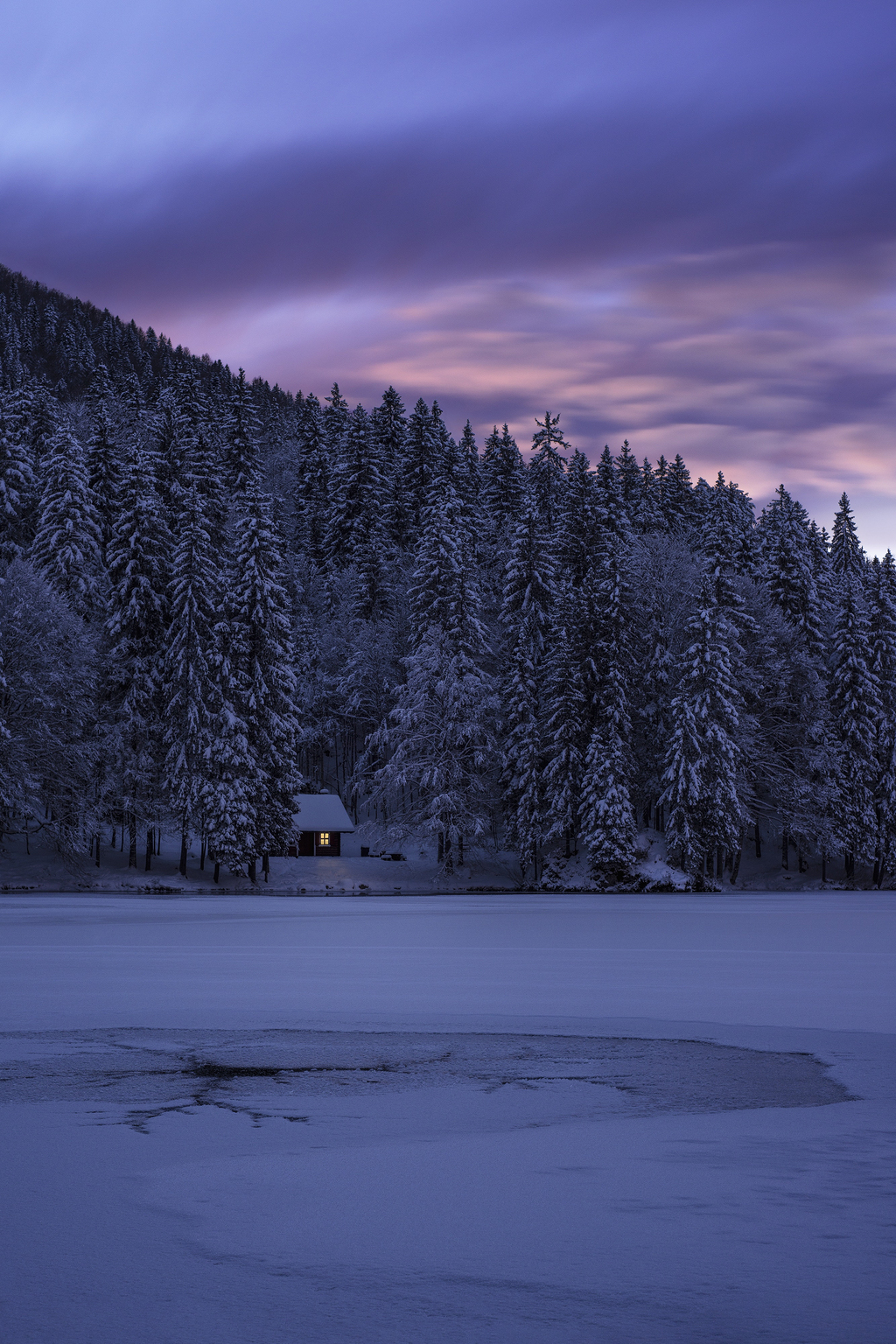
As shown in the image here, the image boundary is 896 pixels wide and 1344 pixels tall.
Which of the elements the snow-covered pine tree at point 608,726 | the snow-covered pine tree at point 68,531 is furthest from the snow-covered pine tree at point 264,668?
the snow-covered pine tree at point 608,726

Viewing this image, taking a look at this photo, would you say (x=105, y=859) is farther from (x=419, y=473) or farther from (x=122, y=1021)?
(x=122, y=1021)

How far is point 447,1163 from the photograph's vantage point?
573 centimetres

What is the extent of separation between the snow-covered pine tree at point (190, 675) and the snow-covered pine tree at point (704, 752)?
21.7 metres

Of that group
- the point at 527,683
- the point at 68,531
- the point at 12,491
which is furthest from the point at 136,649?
the point at 527,683

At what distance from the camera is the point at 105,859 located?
6594 cm

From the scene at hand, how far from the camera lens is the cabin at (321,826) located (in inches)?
3174

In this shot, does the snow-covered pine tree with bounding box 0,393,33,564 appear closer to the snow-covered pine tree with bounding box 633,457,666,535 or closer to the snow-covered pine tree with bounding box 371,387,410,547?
the snow-covered pine tree with bounding box 371,387,410,547

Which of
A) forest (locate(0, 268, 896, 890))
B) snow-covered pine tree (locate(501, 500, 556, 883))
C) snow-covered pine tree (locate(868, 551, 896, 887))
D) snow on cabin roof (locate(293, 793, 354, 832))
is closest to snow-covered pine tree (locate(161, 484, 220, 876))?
forest (locate(0, 268, 896, 890))

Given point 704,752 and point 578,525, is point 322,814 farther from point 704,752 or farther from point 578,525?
point 704,752

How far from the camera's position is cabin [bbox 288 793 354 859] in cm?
8062

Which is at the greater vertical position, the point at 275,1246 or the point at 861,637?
the point at 861,637

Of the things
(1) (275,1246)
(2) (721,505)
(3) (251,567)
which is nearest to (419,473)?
(2) (721,505)

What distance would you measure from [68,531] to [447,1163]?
2518 inches

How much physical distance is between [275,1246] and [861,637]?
226 feet
